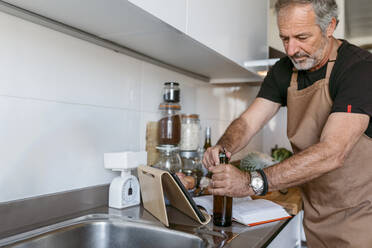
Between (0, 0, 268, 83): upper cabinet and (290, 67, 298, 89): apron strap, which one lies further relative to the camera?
(290, 67, 298, 89): apron strap

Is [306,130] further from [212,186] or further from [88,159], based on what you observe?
[88,159]

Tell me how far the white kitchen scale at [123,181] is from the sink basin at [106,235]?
0.09 metres

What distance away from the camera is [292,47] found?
107cm

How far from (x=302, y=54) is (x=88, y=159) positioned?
80 centimetres

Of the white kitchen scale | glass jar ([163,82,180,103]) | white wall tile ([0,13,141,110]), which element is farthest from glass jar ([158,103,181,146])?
the white kitchen scale

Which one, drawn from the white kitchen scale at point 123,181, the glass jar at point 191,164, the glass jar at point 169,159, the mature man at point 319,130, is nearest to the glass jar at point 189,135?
the glass jar at point 191,164

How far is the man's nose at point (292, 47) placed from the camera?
3.48ft

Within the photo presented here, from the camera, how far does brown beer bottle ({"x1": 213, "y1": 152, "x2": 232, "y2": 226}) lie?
3.11ft

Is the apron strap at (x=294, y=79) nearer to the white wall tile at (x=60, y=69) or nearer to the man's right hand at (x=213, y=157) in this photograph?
the man's right hand at (x=213, y=157)

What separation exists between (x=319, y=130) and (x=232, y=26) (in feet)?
1.78

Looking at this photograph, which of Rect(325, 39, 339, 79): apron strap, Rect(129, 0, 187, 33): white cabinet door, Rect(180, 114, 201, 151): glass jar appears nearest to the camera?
Rect(129, 0, 187, 33): white cabinet door

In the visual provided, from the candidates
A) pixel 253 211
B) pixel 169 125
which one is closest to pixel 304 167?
pixel 253 211

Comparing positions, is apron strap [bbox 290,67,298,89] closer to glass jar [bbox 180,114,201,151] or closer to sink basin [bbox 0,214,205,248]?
glass jar [bbox 180,114,201,151]

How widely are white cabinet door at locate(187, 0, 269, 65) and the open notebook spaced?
552mm
